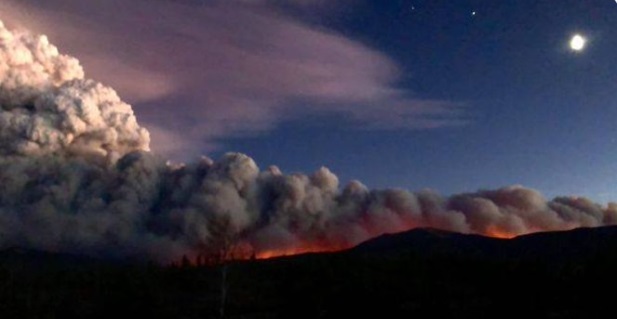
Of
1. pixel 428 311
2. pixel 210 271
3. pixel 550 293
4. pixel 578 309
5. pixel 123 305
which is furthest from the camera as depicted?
pixel 210 271

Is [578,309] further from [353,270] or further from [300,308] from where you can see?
[353,270]

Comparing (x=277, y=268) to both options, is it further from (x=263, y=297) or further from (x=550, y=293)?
(x=550, y=293)

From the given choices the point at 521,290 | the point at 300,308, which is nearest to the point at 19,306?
the point at 300,308

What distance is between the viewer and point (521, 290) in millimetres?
76250

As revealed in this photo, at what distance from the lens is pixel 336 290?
287ft

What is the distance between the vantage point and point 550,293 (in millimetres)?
71688

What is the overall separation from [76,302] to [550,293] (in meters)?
58.0

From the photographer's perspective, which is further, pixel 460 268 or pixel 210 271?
pixel 210 271

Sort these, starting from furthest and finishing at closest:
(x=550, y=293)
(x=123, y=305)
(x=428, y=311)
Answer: (x=123, y=305) < (x=550, y=293) < (x=428, y=311)

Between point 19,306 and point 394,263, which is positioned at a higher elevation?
point 394,263

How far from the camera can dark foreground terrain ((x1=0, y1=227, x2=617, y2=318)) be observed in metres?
67.2

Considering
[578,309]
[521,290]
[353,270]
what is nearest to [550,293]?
[521,290]

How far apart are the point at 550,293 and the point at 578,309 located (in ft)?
39.6

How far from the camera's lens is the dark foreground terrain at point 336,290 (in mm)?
67188
